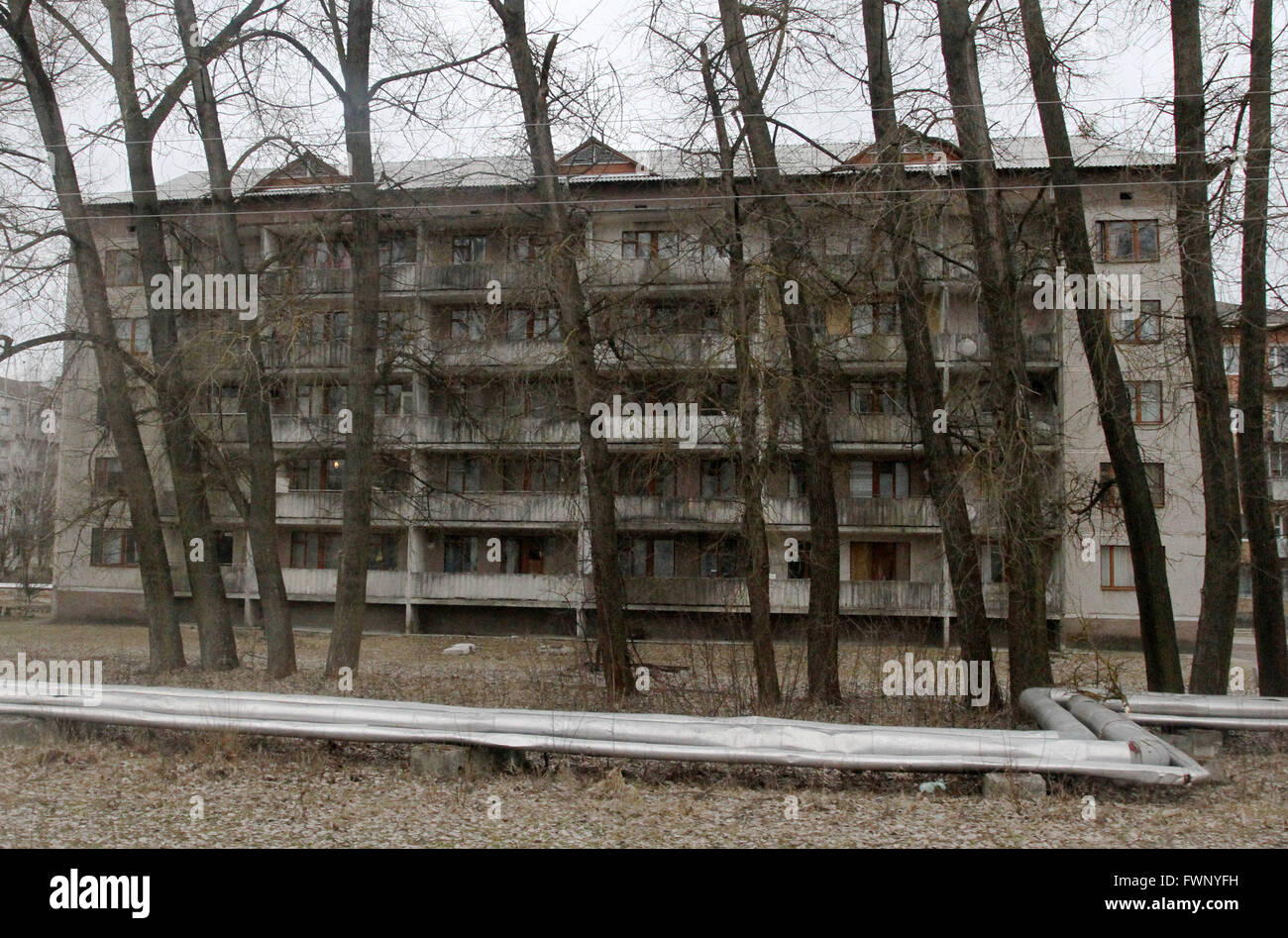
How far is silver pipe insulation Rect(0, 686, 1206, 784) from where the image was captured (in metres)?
8.15

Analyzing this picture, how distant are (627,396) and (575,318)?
9.32ft

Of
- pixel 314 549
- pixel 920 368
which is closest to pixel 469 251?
pixel 314 549

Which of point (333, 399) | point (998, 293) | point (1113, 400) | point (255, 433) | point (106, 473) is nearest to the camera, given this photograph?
point (998, 293)

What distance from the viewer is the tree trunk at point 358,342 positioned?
15555 millimetres

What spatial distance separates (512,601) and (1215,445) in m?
22.8

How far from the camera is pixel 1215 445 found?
12805 millimetres

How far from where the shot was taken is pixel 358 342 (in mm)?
15625

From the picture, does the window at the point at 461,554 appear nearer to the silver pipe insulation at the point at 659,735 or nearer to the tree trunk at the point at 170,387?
the tree trunk at the point at 170,387

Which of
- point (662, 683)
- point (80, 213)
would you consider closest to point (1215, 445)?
point (662, 683)

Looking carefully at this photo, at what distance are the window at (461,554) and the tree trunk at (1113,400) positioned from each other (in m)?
24.5

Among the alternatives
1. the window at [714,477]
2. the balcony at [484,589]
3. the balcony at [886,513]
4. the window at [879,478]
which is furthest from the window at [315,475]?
the window at [879,478]

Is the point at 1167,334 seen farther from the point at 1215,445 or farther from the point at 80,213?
the point at 80,213

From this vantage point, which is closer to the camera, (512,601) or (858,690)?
(858,690)

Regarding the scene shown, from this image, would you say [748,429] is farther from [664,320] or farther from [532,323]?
[664,320]
